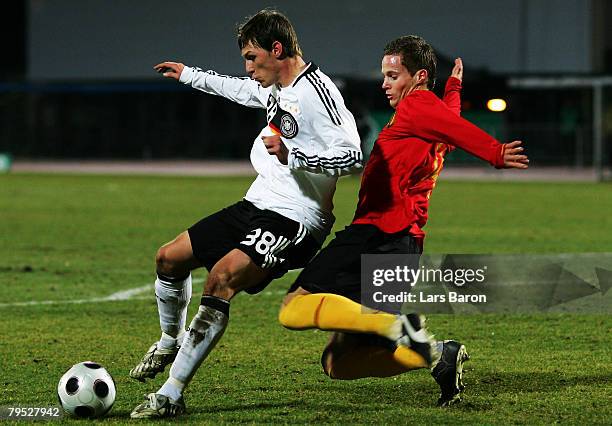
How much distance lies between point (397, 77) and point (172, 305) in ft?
5.80

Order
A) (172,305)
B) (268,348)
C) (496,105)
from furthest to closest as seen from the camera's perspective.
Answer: (268,348), (496,105), (172,305)

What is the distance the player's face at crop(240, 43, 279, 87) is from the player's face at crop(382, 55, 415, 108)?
1.83 feet

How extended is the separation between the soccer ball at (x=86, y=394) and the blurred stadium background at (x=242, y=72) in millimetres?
30136

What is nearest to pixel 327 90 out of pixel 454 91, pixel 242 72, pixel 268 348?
pixel 454 91

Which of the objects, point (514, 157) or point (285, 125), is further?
point (285, 125)

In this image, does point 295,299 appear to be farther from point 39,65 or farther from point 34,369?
point 39,65

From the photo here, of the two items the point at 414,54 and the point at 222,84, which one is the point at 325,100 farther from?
the point at 222,84

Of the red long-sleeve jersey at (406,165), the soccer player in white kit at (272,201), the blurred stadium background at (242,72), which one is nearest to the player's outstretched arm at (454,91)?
the red long-sleeve jersey at (406,165)

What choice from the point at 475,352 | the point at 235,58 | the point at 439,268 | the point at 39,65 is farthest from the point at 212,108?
the point at 475,352

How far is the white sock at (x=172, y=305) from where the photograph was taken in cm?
661

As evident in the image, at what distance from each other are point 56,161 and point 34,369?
46609 millimetres

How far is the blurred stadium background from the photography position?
43375 mm

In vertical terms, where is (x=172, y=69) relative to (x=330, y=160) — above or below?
above

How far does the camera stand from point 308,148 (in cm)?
605
